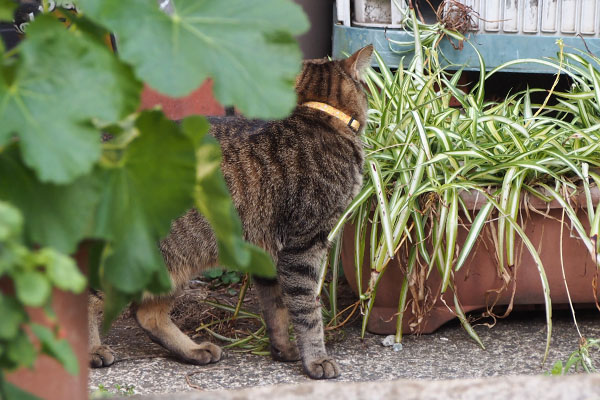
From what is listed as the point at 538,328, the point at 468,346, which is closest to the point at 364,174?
the point at 468,346

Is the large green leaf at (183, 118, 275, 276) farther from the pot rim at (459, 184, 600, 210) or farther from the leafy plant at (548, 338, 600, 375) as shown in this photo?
the pot rim at (459, 184, 600, 210)

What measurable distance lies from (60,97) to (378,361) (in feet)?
5.52

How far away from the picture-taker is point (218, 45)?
893mm

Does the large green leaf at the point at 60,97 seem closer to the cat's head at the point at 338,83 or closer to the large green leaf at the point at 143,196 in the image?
the large green leaf at the point at 143,196

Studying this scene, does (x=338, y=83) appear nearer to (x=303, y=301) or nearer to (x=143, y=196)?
(x=303, y=301)

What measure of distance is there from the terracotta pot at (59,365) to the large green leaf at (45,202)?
0.10 meters

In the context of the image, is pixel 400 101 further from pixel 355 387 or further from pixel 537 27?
pixel 355 387

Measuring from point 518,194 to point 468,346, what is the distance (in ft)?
1.76

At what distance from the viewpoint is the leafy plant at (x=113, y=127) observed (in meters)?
0.81

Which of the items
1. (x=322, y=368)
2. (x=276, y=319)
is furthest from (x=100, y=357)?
(x=322, y=368)

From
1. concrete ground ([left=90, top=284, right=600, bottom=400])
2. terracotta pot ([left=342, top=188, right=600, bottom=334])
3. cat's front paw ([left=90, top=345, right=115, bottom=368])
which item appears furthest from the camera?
terracotta pot ([left=342, top=188, right=600, bottom=334])

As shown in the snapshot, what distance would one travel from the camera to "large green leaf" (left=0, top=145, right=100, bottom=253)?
0.87 meters

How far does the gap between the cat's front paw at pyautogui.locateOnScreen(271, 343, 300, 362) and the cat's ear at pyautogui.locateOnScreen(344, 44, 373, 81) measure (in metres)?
0.93

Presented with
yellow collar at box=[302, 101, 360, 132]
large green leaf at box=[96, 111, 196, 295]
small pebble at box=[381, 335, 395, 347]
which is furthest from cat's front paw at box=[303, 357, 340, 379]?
large green leaf at box=[96, 111, 196, 295]
